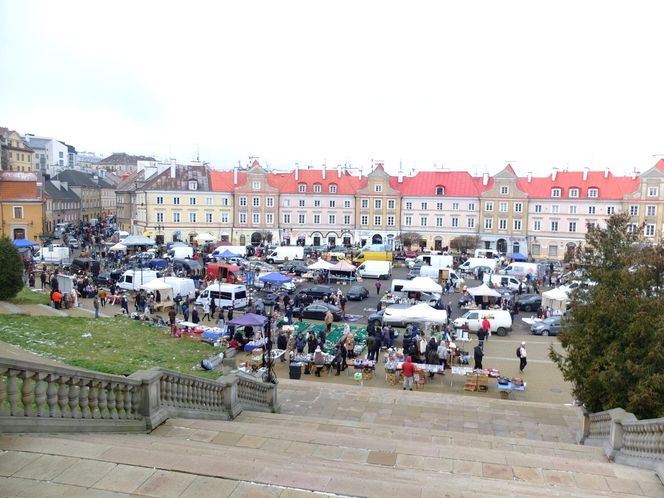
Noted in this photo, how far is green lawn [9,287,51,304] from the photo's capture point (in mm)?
30584

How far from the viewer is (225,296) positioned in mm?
33906

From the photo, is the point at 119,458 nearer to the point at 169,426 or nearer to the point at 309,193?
the point at 169,426

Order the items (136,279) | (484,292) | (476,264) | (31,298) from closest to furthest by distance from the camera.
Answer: (31,298) → (484,292) → (136,279) → (476,264)

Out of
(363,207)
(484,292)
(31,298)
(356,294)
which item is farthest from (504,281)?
(31,298)

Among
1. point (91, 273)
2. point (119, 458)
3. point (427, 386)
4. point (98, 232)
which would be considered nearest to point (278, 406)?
point (427, 386)

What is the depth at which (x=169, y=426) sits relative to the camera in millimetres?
9852

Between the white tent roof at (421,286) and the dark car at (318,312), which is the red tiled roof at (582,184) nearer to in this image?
the white tent roof at (421,286)

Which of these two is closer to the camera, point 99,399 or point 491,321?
point 99,399

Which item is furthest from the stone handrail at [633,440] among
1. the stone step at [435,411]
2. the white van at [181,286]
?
the white van at [181,286]

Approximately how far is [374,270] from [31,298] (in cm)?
2519

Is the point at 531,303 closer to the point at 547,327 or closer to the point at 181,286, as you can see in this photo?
the point at 547,327

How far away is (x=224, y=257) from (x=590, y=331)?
39527mm

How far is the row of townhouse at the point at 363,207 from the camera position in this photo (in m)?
65.2

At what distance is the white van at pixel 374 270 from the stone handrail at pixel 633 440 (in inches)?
1366
